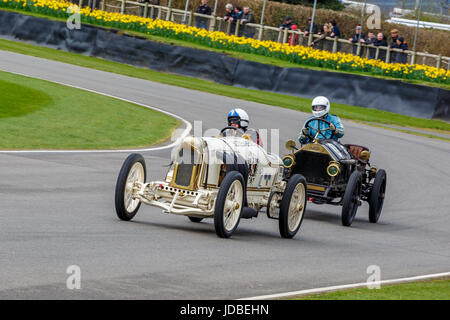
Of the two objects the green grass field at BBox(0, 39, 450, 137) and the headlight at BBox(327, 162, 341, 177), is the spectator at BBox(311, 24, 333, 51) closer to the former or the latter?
the green grass field at BBox(0, 39, 450, 137)

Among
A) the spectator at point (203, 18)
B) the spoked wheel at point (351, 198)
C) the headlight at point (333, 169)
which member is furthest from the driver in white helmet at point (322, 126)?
the spectator at point (203, 18)

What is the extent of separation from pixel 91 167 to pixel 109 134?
14.1ft

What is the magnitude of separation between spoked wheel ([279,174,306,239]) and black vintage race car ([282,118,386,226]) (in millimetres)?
1603

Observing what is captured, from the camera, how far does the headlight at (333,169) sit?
12.8 m

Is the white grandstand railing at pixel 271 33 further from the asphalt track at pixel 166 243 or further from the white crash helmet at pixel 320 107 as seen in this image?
the white crash helmet at pixel 320 107

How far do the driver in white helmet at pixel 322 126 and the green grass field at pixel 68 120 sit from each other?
5245 mm

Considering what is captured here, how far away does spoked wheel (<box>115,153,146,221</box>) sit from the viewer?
9984mm

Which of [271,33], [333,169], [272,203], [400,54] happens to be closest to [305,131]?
[333,169]

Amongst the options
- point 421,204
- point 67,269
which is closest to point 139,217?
point 67,269

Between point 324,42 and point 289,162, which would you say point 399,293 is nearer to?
point 289,162

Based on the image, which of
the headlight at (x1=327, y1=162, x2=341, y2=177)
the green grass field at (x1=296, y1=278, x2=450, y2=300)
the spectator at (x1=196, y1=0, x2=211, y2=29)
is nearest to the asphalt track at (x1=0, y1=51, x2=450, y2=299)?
the green grass field at (x1=296, y1=278, x2=450, y2=300)

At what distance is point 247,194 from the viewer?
10844 mm

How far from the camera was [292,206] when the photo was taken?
1077cm

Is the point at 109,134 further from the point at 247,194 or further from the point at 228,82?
the point at 228,82
